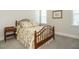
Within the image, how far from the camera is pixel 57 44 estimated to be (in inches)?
54.3

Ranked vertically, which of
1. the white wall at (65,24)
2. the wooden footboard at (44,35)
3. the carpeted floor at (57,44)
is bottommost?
the carpeted floor at (57,44)

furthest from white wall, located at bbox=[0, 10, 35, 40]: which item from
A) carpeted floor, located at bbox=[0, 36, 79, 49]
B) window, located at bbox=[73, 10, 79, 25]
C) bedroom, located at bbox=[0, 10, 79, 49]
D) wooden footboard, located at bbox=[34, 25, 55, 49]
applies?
window, located at bbox=[73, 10, 79, 25]

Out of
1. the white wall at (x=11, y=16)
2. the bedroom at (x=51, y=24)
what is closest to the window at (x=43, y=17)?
the bedroom at (x=51, y=24)

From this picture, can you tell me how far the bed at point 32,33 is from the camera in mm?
1347

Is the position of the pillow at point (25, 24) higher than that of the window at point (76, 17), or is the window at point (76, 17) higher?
the window at point (76, 17)

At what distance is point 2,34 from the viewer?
1323 millimetres

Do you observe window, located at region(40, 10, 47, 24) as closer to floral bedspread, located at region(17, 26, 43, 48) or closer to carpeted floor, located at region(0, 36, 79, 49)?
floral bedspread, located at region(17, 26, 43, 48)

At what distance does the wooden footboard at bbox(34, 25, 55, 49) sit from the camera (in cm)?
136

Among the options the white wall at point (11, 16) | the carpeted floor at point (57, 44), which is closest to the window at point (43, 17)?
the white wall at point (11, 16)

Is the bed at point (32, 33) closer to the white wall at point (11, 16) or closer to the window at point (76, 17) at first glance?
the white wall at point (11, 16)
